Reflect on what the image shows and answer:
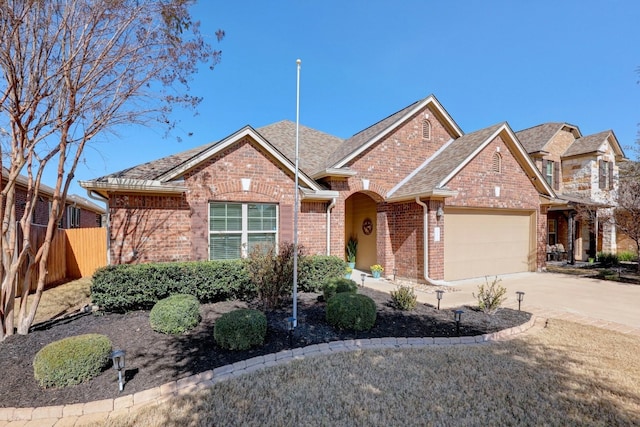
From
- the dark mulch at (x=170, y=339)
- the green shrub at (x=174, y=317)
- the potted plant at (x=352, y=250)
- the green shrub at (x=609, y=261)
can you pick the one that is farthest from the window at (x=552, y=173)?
the green shrub at (x=174, y=317)

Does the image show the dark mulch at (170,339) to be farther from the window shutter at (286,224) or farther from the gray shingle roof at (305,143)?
the gray shingle roof at (305,143)

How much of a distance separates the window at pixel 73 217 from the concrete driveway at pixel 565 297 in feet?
60.5

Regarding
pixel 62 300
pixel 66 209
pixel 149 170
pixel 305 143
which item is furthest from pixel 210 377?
pixel 66 209

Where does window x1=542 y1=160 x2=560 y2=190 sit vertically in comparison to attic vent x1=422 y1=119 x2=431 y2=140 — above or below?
below

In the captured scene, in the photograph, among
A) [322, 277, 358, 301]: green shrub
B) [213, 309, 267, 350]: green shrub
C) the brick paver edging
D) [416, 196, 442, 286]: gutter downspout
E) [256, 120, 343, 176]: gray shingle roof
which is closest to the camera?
the brick paver edging

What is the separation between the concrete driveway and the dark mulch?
1.23 metres

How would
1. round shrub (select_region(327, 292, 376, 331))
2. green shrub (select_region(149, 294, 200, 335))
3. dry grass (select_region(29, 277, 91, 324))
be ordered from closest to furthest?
1. green shrub (select_region(149, 294, 200, 335))
2. round shrub (select_region(327, 292, 376, 331))
3. dry grass (select_region(29, 277, 91, 324))

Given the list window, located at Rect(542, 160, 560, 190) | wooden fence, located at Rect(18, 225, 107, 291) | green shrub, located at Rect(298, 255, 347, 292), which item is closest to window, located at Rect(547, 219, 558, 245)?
window, located at Rect(542, 160, 560, 190)

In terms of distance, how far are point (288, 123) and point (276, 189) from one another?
26.1 feet

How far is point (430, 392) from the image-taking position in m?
3.70

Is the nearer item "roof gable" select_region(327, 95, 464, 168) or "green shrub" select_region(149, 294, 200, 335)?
"green shrub" select_region(149, 294, 200, 335)

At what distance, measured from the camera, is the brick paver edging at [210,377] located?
3381 mm

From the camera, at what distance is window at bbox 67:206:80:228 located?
59.9ft

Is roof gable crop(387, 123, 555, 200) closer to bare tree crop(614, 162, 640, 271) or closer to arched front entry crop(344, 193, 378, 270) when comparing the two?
arched front entry crop(344, 193, 378, 270)
